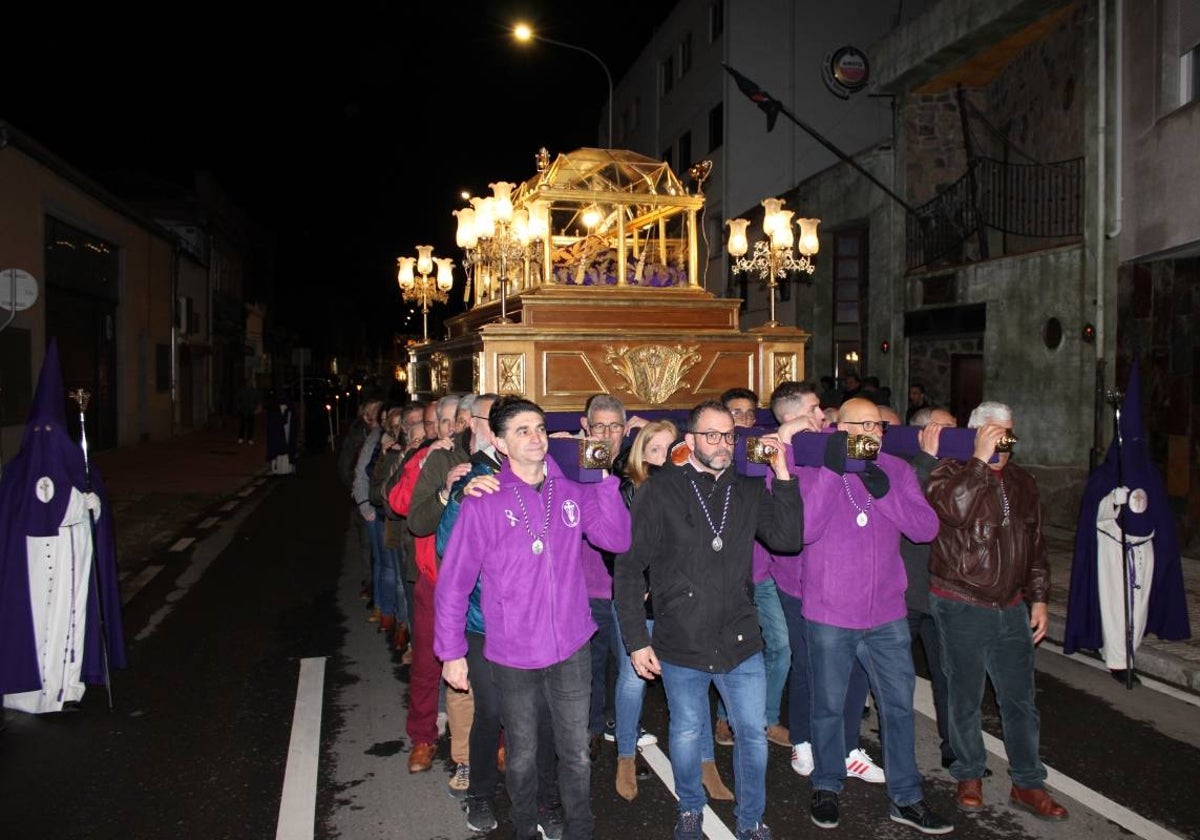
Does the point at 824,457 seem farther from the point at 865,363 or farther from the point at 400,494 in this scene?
the point at 865,363

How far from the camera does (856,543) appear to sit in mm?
4484

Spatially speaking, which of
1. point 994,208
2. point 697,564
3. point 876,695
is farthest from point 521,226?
point 994,208

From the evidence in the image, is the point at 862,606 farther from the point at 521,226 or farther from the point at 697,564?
the point at 521,226

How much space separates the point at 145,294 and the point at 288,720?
2438 centimetres

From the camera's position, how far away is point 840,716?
4.50 metres

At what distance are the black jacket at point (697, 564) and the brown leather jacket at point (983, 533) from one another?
0.86 m

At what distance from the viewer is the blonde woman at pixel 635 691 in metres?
4.78

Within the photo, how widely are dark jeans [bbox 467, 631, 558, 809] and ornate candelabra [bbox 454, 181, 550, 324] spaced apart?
12.9ft

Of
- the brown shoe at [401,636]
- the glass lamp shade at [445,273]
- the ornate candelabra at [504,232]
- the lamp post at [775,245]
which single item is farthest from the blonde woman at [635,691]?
the glass lamp shade at [445,273]

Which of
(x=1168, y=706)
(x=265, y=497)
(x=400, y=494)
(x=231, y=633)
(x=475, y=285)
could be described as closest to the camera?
(x=400, y=494)

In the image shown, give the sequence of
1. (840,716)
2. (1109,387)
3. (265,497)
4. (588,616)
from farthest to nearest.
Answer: (265,497) → (1109,387) → (840,716) → (588,616)

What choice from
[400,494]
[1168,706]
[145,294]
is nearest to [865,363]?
[1168,706]

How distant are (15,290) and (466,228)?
4.67 metres

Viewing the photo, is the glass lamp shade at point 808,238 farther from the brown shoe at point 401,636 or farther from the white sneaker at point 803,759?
the white sneaker at point 803,759
